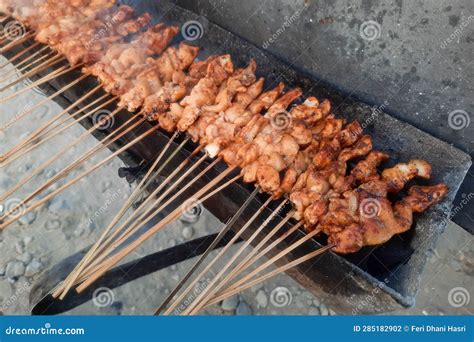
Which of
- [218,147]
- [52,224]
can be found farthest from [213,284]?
[52,224]

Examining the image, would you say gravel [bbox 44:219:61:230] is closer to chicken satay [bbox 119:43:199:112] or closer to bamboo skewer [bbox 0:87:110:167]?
bamboo skewer [bbox 0:87:110:167]

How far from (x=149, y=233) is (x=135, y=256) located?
265cm

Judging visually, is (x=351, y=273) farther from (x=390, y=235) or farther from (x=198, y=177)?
(x=198, y=177)

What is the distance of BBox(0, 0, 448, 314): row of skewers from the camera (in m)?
2.68

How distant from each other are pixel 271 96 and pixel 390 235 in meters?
1.49

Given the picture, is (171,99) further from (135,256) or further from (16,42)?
(135,256)

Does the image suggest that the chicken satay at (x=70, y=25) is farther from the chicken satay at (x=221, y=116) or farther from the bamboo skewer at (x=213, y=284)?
the bamboo skewer at (x=213, y=284)

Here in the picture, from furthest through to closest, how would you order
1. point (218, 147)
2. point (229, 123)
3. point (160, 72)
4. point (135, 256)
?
point (135, 256) → point (160, 72) → point (229, 123) → point (218, 147)

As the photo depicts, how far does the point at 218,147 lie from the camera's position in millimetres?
3166

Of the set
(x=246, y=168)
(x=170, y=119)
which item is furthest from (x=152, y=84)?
(x=246, y=168)

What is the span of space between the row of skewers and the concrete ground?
134 centimetres

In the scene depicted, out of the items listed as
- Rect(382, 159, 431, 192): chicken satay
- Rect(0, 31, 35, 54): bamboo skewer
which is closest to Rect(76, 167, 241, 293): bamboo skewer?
Rect(382, 159, 431, 192): chicken satay

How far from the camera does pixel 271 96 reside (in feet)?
11.4

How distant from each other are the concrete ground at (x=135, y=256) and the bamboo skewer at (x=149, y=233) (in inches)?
87.7
